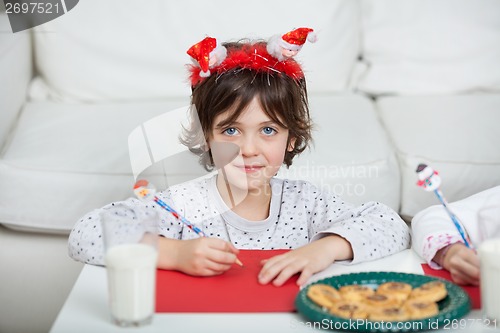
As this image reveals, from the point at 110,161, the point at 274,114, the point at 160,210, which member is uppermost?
the point at 274,114

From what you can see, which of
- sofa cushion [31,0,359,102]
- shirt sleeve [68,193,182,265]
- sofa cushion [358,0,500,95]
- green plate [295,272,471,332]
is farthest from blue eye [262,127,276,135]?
→ sofa cushion [358,0,500,95]

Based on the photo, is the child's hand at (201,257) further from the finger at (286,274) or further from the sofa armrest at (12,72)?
the sofa armrest at (12,72)

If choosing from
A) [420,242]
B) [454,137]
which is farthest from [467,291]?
[454,137]

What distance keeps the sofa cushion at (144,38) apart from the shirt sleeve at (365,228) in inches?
32.7

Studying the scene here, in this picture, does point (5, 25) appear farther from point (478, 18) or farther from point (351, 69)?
point (478, 18)

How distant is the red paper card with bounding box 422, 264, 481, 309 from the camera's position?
0.99m

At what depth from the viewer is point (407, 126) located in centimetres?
198

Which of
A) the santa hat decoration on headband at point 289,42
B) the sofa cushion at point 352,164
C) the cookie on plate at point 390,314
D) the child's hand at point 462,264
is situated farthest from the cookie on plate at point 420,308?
the sofa cushion at point 352,164

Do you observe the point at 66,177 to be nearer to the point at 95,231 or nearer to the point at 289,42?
the point at 95,231

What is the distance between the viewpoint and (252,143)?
1.40m

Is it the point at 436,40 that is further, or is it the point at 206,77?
the point at 436,40

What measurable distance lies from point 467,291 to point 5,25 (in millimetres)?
1661

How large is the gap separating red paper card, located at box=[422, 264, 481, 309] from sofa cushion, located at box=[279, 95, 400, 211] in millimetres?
636

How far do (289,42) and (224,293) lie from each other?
0.56 metres
